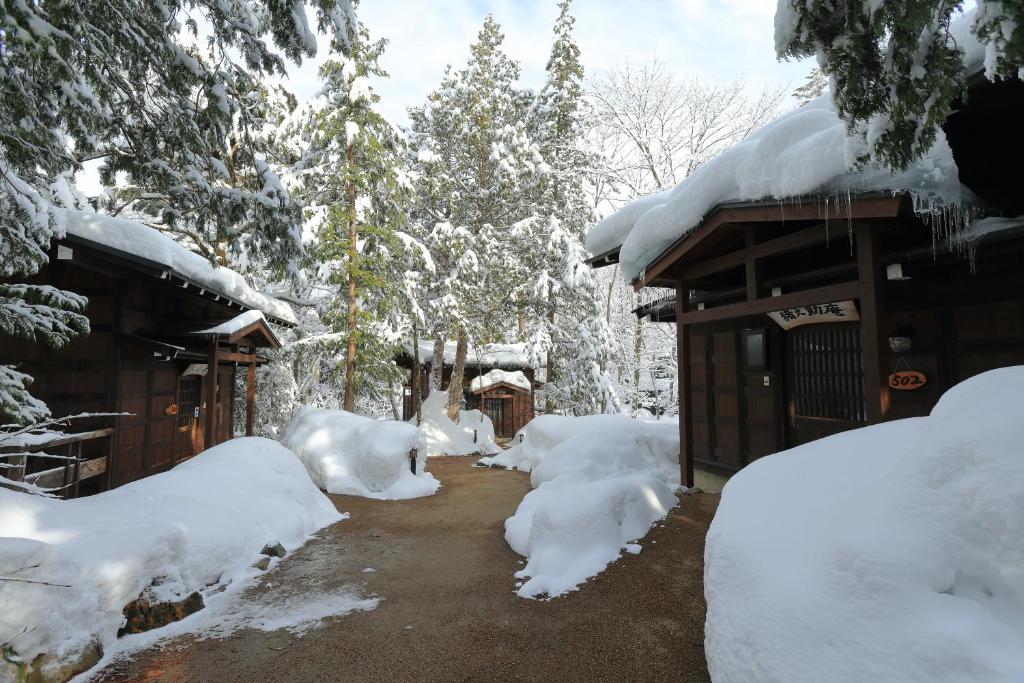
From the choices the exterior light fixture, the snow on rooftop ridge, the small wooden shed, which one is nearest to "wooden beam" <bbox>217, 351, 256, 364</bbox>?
the snow on rooftop ridge

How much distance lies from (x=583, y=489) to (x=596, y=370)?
11.5m

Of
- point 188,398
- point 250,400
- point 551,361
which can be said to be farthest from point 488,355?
point 188,398

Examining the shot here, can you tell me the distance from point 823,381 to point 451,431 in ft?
43.0

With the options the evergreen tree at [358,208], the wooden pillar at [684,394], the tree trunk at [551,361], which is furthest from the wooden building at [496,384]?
the wooden pillar at [684,394]

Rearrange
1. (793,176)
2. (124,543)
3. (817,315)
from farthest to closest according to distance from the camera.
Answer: (817,315), (793,176), (124,543)

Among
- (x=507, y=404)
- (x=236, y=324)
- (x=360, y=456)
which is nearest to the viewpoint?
(x=360, y=456)

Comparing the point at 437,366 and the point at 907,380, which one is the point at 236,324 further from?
the point at 907,380

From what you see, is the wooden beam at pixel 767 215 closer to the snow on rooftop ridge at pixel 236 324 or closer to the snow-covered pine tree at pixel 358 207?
the snow on rooftop ridge at pixel 236 324

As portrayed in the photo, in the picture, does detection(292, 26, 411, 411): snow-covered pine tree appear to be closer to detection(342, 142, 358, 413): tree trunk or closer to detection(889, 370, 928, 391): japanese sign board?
detection(342, 142, 358, 413): tree trunk

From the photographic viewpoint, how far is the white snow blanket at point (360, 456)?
10.1 meters

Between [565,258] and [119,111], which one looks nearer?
[119,111]

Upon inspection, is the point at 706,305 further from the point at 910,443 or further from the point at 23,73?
the point at 23,73

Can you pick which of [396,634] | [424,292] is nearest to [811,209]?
[396,634]

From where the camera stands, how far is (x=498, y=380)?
21203 mm
